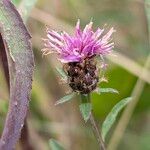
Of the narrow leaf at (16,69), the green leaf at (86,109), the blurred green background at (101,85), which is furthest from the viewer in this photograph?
the blurred green background at (101,85)

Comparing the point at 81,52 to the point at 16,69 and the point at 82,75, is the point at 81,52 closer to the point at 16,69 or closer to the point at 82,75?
Answer: the point at 82,75

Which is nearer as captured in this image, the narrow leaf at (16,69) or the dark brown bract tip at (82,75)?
the narrow leaf at (16,69)

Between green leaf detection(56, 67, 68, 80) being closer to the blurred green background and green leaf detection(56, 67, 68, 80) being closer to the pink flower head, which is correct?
the pink flower head

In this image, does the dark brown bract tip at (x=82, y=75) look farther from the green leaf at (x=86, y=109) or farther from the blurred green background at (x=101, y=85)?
the blurred green background at (x=101, y=85)

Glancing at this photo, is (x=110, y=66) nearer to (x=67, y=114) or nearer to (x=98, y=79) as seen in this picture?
(x=67, y=114)

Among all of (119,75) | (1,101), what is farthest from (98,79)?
(119,75)

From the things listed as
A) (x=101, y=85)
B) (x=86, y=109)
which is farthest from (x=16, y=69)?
(x=101, y=85)

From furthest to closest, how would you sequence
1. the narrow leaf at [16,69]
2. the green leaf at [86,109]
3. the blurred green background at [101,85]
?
the blurred green background at [101,85] < the green leaf at [86,109] < the narrow leaf at [16,69]

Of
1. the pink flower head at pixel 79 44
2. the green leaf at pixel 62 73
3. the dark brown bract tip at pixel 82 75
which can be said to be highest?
the pink flower head at pixel 79 44

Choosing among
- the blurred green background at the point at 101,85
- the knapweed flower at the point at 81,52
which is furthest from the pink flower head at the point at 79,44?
the blurred green background at the point at 101,85
